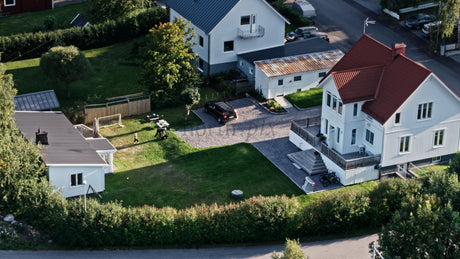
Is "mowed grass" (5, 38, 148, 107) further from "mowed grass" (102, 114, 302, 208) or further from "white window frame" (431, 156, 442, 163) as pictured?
"white window frame" (431, 156, 442, 163)

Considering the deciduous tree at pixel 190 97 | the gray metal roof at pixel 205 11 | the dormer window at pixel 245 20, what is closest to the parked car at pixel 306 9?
the dormer window at pixel 245 20

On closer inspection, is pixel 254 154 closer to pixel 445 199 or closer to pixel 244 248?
pixel 244 248

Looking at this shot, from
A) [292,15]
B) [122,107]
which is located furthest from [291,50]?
[122,107]

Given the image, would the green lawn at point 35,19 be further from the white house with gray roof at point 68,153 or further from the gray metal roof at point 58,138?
the white house with gray roof at point 68,153

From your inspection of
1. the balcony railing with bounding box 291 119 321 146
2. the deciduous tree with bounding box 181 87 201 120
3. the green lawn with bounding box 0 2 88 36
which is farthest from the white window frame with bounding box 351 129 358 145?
the green lawn with bounding box 0 2 88 36

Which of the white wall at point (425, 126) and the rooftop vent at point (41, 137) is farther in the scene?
the white wall at point (425, 126)

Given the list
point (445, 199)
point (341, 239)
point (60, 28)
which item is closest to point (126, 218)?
point (341, 239)

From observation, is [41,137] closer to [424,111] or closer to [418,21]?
[424,111]
